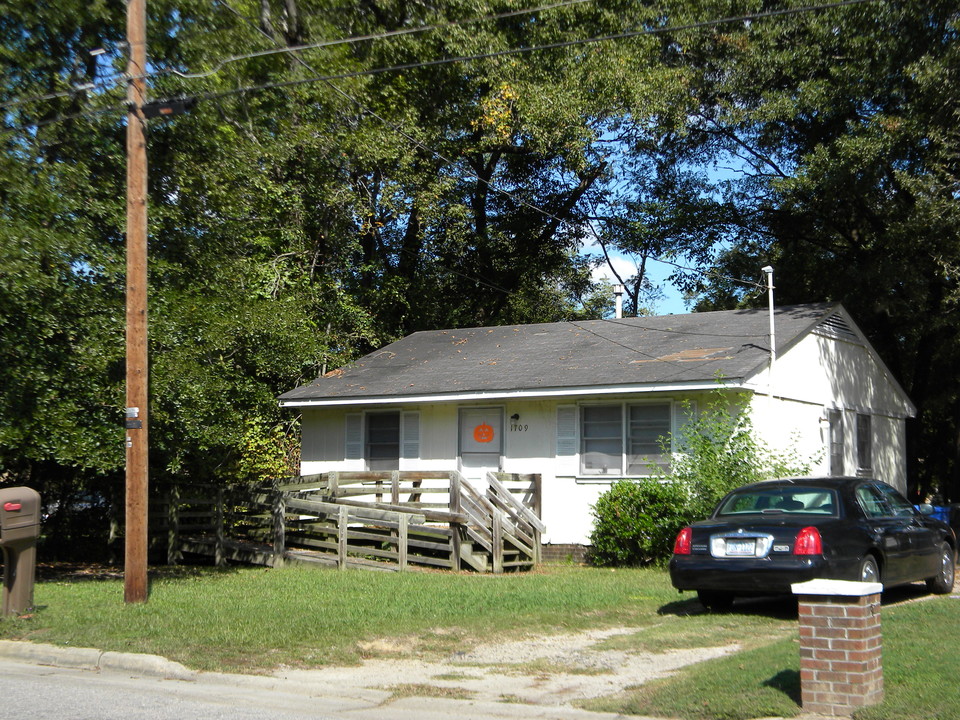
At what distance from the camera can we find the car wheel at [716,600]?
11.9 m

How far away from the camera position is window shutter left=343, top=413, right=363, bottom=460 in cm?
2100

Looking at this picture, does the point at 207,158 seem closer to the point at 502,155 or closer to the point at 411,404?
the point at 411,404

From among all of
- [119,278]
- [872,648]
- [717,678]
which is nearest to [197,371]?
[119,278]

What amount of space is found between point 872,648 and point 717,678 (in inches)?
50.6

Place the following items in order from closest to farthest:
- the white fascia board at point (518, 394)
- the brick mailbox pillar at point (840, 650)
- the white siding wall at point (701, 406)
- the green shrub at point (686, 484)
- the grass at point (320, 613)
A: the brick mailbox pillar at point (840, 650)
the grass at point (320, 613)
the green shrub at point (686, 484)
the white fascia board at point (518, 394)
the white siding wall at point (701, 406)

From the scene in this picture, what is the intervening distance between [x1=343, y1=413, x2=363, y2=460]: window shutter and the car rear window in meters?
10.1

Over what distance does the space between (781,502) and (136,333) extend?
25.3 feet

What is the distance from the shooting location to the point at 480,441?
19625 mm

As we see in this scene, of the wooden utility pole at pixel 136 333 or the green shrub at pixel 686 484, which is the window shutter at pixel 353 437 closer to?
the green shrub at pixel 686 484

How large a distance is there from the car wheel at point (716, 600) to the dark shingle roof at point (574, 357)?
5.07m

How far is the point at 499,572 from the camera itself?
1686 centimetres

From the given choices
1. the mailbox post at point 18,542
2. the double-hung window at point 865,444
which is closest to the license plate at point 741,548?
the mailbox post at point 18,542

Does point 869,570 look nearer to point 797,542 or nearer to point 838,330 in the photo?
Answer: point 797,542

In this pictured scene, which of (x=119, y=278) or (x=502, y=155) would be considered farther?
(x=502, y=155)
